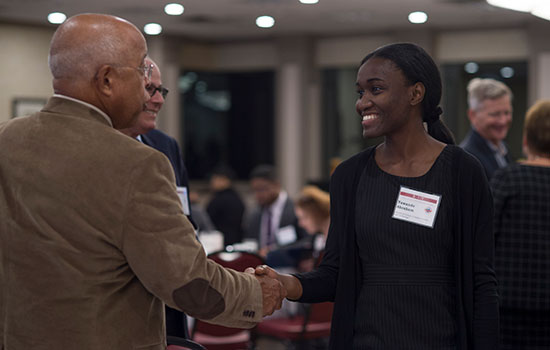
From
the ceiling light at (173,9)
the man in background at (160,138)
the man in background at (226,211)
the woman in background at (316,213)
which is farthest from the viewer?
the ceiling light at (173,9)

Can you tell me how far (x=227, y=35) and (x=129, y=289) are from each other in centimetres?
1026

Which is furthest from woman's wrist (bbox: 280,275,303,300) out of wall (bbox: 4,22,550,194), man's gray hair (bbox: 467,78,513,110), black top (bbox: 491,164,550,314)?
wall (bbox: 4,22,550,194)

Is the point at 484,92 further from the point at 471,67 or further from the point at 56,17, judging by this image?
the point at 471,67

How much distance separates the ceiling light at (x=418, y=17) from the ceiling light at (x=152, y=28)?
137 inches

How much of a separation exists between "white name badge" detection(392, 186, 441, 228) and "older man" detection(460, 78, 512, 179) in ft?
6.20

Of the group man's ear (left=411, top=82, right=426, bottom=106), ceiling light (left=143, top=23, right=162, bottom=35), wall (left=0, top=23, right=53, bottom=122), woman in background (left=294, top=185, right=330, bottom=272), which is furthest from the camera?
ceiling light (left=143, top=23, right=162, bottom=35)

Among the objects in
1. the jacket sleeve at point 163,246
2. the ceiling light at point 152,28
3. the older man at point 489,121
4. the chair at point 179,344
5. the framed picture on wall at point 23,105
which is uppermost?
the ceiling light at point 152,28

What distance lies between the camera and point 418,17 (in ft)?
30.8

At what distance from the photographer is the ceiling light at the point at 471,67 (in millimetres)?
10461

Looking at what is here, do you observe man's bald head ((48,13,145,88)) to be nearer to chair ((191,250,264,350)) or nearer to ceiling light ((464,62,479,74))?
chair ((191,250,264,350))

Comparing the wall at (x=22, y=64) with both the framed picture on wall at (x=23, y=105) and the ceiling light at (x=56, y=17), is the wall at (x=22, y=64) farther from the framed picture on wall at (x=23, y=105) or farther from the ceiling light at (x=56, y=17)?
the ceiling light at (x=56, y=17)

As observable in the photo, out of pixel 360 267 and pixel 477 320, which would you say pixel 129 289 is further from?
pixel 477 320

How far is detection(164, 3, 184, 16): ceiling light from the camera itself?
8.38 metres

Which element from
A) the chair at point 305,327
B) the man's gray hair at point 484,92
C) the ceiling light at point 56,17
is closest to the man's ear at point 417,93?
the man's gray hair at point 484,92
